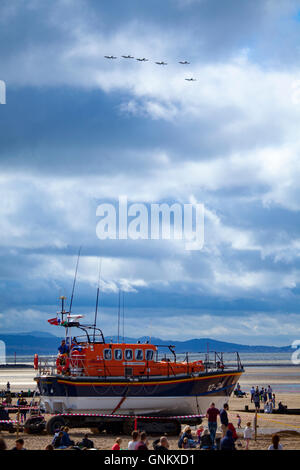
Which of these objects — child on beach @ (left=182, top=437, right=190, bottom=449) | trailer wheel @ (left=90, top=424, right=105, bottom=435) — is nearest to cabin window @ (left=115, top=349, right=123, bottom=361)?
trailer wheel @ (left=90, top=424, right=105, bottom=435)

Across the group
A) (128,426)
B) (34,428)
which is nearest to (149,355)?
(128,426)

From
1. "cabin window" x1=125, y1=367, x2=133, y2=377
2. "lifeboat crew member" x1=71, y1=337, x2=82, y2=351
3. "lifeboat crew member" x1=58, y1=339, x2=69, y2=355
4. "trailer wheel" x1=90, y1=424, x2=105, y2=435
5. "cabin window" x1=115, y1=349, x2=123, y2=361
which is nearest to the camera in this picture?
"trailer wheel" x1=90, y1=424, x2=105, y2=435

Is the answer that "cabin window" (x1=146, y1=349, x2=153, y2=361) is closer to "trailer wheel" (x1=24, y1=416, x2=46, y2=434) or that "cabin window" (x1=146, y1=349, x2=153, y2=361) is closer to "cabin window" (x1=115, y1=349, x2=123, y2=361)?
"cabin window" (x1=115, y1=349, x2=123, y2=361)

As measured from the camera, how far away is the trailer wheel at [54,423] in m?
26.4

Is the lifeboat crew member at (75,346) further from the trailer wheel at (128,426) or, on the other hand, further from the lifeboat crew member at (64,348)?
the trailer wheel at (128,426)

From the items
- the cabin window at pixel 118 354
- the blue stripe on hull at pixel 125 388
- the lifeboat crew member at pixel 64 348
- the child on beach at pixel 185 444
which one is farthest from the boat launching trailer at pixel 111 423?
the child on beach at pixel 185 444

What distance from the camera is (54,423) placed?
26562 mm

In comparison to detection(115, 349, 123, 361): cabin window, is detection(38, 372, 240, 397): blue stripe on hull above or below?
below

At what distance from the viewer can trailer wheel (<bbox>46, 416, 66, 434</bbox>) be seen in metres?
26.4

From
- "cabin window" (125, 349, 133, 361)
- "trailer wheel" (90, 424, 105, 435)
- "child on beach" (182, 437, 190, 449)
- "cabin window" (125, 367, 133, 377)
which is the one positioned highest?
"cabin window" (125, 349, 133, 361)

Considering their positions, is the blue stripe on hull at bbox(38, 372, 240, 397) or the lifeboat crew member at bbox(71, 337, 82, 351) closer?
the blue stripe on hull at bbox(38, 372, 240, 397)

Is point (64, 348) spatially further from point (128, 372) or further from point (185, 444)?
point (185, 444)

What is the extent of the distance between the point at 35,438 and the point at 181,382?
692 centimetres
